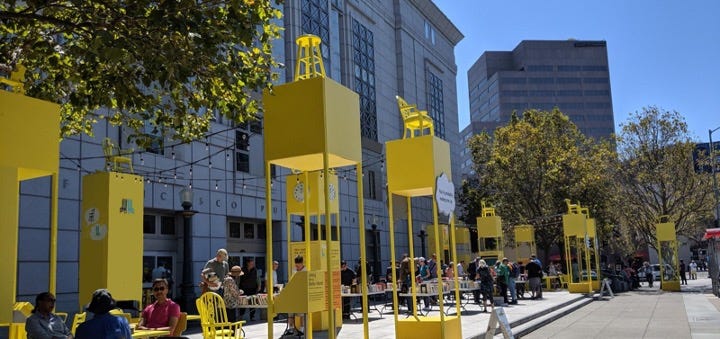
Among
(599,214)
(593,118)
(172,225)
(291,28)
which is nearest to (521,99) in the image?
(593,118)

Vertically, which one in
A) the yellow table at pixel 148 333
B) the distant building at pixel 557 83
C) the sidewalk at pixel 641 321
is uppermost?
the distant building at pixel 557 83

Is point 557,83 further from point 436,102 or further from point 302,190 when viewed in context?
point 302,190

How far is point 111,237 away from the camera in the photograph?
9.86 meters

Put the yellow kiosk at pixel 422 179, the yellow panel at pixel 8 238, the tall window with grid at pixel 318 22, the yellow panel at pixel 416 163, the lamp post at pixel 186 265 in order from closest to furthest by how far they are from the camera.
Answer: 1. the yellow panel at pixel 8 238
2. the yellow kiosk at pixel 422 179
3. the yellow panel at pixel 416 163
4. the lamp post at pixel 186 265
5. the tall window with grid at pixel 318 22

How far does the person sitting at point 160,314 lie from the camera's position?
25.5 ft

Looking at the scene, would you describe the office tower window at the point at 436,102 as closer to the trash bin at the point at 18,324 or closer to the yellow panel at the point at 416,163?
the yellow panel at the point at 416,163

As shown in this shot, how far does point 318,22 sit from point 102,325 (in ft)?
88.6

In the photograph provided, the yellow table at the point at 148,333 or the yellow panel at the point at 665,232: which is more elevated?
the yellow panel at the point at 665,232

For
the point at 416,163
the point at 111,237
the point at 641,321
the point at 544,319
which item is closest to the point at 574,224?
the point at 641,321

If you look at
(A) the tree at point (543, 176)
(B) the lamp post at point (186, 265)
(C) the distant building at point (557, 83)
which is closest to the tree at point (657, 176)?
(A) the tree at point (543, 176)

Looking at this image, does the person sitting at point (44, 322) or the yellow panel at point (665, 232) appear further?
the yellow panel at point (665, 232)

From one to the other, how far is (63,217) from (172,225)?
→ 4552 millimetres

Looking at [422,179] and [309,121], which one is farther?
[422,179]

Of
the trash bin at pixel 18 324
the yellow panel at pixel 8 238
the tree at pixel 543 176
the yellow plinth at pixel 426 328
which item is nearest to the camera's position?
the yellow panel at pixel 8 238
